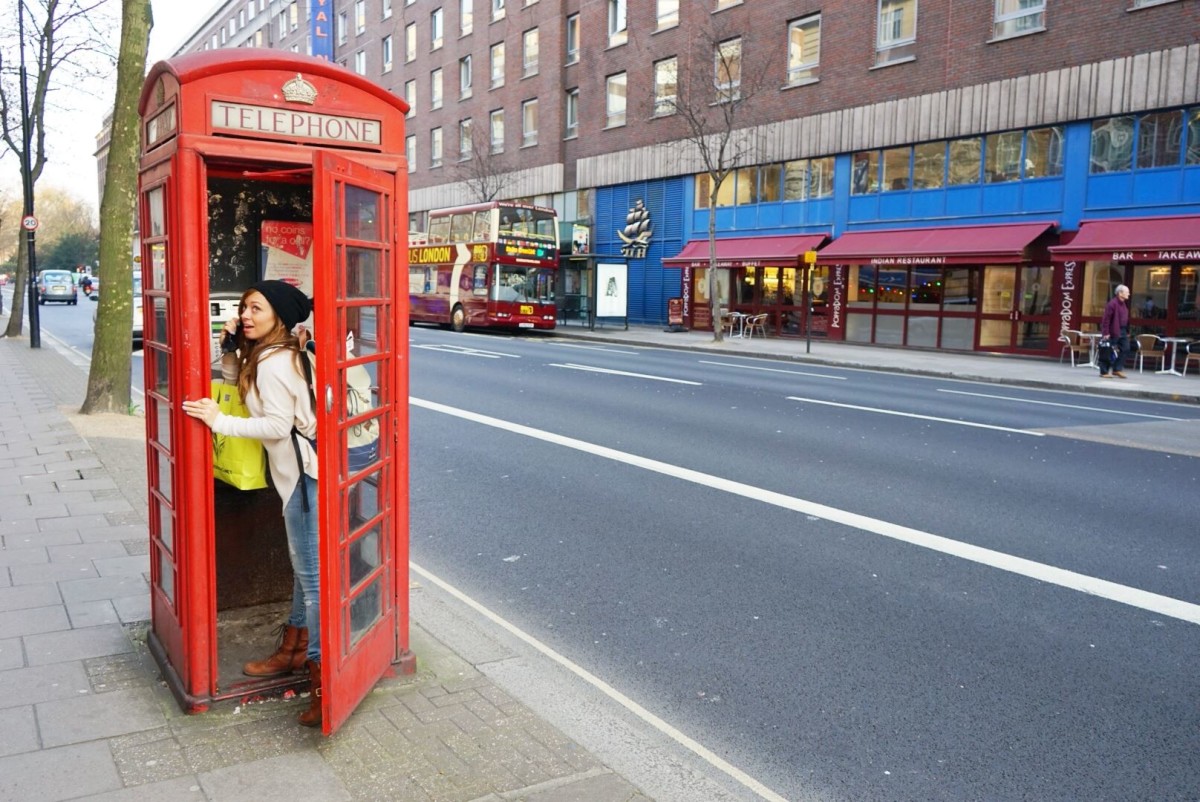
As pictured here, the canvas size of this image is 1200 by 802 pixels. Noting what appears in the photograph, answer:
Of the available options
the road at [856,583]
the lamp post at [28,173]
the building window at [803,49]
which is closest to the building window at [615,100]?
the building window at [803,49]

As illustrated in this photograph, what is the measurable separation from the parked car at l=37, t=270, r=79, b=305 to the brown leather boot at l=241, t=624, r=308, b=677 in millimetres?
54241

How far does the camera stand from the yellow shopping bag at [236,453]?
391 centimetres

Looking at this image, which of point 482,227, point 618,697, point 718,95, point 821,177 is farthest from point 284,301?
point 718,95

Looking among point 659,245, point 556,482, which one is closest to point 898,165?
point 659,245

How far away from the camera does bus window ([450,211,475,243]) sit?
30969 mm

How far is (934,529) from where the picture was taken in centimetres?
682

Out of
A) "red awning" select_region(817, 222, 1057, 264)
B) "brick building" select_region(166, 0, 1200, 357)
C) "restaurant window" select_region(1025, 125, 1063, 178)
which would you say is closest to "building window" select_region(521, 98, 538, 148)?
"brick building" select_region(166, 0, 1200, 357)

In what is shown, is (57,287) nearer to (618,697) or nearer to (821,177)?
(821,177)

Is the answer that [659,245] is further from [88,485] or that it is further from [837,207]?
[88,485]

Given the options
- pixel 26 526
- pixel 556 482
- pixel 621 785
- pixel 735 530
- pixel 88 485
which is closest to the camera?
pixel 621 785

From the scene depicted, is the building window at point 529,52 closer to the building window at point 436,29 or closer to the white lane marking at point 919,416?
the building window at point 436,29

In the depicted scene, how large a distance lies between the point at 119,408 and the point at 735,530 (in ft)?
26.1

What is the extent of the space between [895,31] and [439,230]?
15397mm

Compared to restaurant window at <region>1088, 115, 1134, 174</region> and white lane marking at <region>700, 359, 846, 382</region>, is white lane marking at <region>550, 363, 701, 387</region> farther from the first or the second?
restaurant window at <region>1088, 115, 1134, 174</region>
